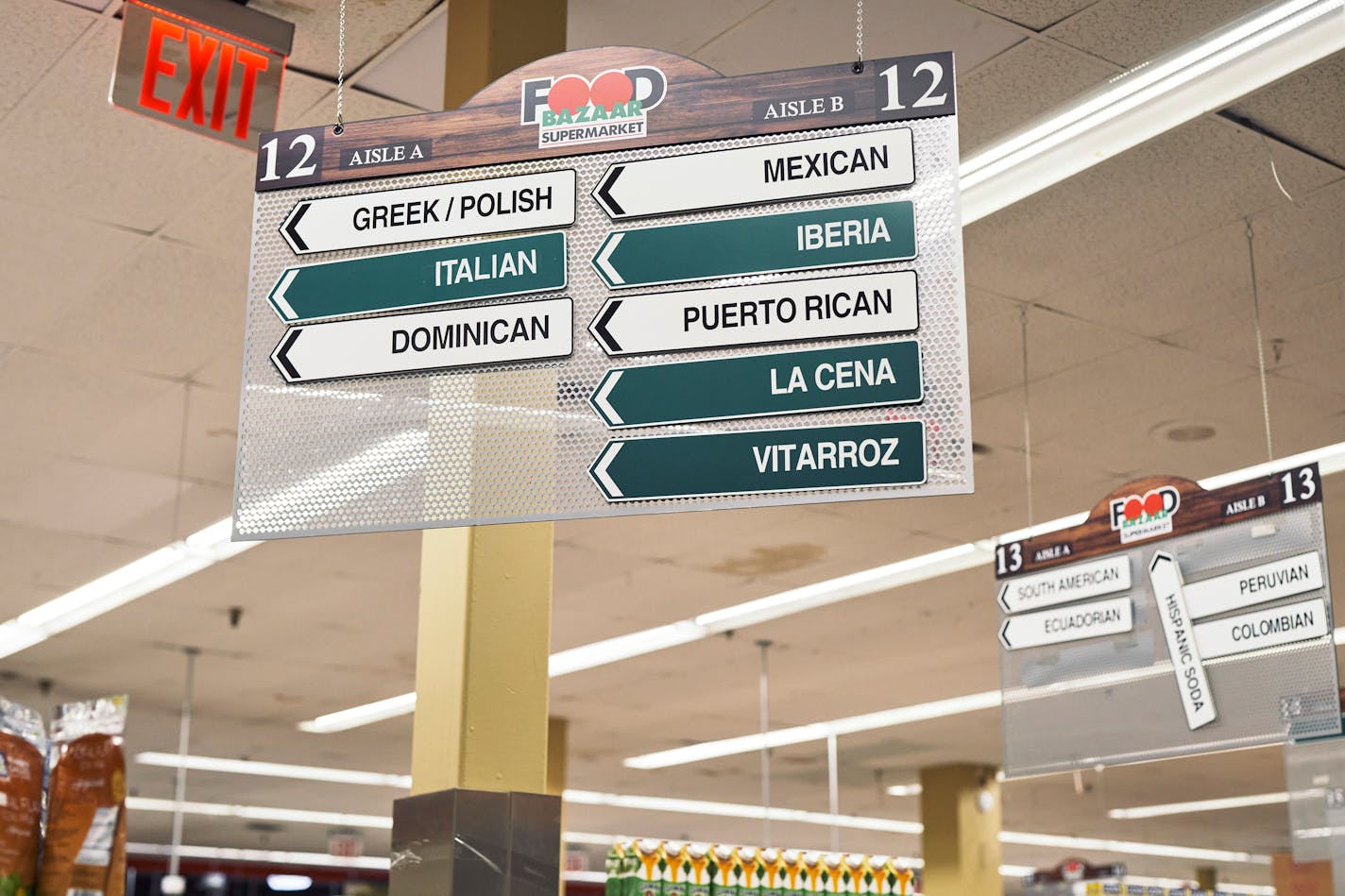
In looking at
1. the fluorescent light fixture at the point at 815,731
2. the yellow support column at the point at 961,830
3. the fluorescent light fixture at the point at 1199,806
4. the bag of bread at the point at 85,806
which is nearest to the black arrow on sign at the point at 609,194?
the bag of bread at the point at 85,806

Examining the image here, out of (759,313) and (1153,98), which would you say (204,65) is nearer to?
(759,313)

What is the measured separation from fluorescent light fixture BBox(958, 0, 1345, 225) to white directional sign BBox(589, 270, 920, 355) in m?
2.18

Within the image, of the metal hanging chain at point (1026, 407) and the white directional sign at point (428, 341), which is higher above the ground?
the metal hanging chain at point (1026, 407)

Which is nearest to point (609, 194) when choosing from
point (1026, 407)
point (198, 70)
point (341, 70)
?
point (341, 70)

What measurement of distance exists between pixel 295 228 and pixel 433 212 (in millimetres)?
274

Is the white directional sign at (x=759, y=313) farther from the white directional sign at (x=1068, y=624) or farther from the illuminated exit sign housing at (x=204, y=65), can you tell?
the white directional sign at (x=1068, y=624)

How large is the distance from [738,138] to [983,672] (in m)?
8.97

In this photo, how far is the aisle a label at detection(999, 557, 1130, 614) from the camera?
15.5ft


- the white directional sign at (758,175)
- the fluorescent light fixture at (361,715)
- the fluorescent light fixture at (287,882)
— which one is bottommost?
the fluorescent light fixture at (287,882)

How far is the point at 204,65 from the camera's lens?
3.89 meters

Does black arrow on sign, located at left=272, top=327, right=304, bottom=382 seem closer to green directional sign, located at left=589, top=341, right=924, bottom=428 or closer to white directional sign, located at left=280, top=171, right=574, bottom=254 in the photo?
white directional sign, located at left=280, top=171, right=574, bottom=254

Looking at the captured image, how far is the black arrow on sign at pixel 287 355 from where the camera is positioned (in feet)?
9.22

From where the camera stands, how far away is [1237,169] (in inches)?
192

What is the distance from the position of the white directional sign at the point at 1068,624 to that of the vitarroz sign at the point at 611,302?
7.92ft
